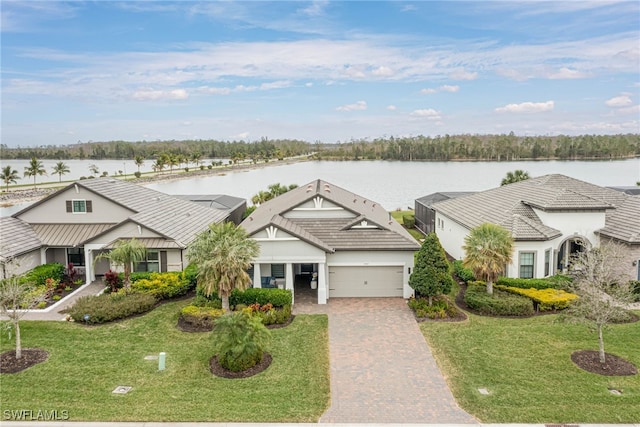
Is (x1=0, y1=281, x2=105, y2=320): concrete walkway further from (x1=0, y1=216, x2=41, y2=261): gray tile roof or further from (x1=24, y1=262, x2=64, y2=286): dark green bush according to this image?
(x1=0, y1=216, x2=41, y2=261): gray tile roof

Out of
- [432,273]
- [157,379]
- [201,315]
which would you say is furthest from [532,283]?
[157,379]

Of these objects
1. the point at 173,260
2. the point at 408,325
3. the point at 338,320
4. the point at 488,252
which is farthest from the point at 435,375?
the point at 173,260

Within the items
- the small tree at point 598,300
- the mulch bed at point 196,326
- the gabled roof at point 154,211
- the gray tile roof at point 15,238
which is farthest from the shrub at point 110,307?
the small tree at point 598,300

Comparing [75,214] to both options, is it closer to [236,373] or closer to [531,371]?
[236,373]

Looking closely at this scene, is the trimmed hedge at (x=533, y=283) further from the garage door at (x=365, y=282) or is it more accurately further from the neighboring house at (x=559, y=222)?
the garage door at (x=365, y=282)

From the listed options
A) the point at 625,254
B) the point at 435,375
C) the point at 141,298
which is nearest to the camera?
the point at 435,375

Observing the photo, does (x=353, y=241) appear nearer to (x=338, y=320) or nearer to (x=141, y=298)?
(x=338, y=320)
